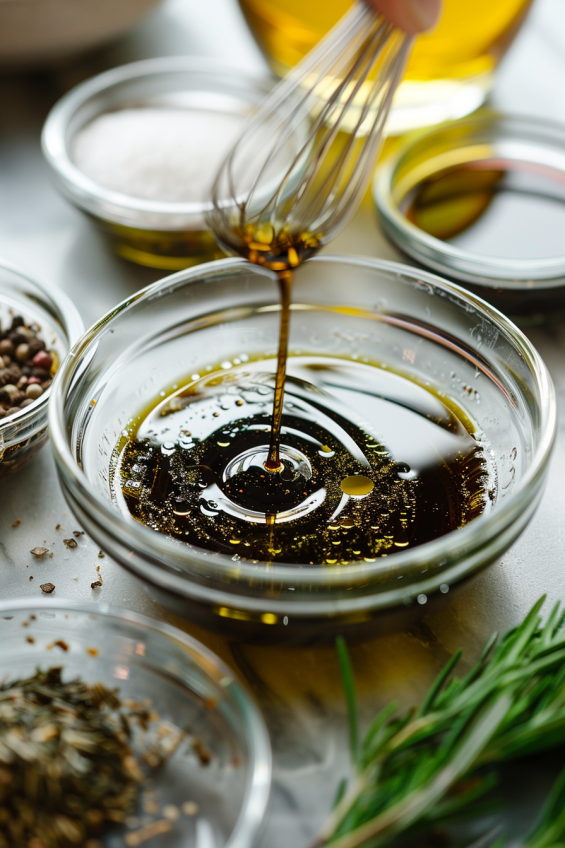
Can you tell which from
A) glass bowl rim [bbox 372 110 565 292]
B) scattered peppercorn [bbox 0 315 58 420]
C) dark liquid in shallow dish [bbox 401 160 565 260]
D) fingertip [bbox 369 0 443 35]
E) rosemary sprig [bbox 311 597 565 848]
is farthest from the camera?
dark liquid in shallow dish [bbox 401 160 565 260]

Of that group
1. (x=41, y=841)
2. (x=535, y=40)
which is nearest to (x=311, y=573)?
(x=41, y=841)

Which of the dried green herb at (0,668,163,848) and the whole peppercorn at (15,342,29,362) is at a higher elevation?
the whole peppercorn at (15,342,29,362)

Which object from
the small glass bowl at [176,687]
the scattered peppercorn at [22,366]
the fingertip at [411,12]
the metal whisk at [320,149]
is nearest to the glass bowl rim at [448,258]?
the metal whisk at [320,149]

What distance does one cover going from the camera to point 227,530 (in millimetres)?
623

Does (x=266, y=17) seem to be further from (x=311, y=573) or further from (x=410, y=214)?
(x=311, y=573)

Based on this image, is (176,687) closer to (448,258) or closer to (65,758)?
(65,758)

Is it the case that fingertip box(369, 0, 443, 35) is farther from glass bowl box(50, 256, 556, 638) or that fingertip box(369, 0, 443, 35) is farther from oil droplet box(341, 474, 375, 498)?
oil droplet box(341, 474, 375, 498)

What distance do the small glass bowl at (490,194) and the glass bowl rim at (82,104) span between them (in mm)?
215

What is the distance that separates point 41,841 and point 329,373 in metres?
0.44

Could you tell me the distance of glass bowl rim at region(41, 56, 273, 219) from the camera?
0.84 metres

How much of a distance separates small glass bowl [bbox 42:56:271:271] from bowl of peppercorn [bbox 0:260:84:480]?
0.40 ft

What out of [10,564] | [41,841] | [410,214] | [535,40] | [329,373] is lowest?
[41,841]

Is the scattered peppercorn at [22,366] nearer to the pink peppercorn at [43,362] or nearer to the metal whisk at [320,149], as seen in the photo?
the pink peppercorn at [43,362]

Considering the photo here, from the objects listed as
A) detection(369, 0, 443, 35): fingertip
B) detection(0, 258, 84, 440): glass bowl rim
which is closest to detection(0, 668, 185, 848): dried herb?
detection(0, 258, 84, 440): glass bowl rim
